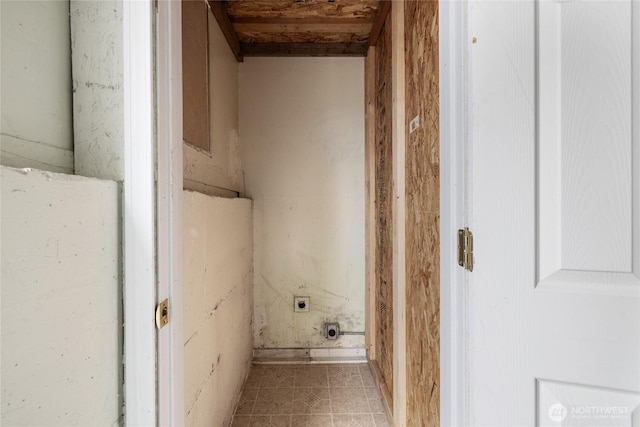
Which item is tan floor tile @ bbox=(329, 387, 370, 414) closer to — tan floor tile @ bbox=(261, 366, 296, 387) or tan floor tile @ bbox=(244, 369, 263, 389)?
tan floor tile @ bbox=(261, 366, 296, 387)

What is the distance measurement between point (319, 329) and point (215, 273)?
1.25 m

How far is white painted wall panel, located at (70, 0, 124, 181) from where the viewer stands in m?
0.62

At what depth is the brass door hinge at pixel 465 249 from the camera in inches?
28.6

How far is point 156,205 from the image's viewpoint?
2.10 ft

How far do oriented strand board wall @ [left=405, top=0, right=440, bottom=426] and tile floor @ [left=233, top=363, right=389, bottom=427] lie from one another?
0.56 meters

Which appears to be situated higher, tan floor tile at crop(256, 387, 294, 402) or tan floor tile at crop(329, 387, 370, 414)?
tan floor tile at crop(256, 387, 294, 402)

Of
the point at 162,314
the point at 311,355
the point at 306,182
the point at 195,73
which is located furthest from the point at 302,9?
the point at 311,355

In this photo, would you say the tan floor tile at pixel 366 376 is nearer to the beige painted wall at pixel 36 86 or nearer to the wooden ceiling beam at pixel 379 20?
the beige painted wall at pixel 36 86

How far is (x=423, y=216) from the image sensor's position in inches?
43.8

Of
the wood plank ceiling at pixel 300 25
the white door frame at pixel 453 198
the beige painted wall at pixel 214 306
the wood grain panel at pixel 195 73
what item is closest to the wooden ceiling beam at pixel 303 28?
Result: the wood plank ceiling at pixel 300 25

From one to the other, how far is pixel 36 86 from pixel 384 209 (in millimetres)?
1755

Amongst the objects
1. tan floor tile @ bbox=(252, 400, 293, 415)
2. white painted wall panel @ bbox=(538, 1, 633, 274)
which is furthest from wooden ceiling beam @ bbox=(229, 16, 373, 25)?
tan floor tile @ bbox=(252, 400, 293, 415)

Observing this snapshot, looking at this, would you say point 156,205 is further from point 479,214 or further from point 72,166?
point 479,214

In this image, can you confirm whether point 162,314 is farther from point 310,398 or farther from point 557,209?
point 310,398
